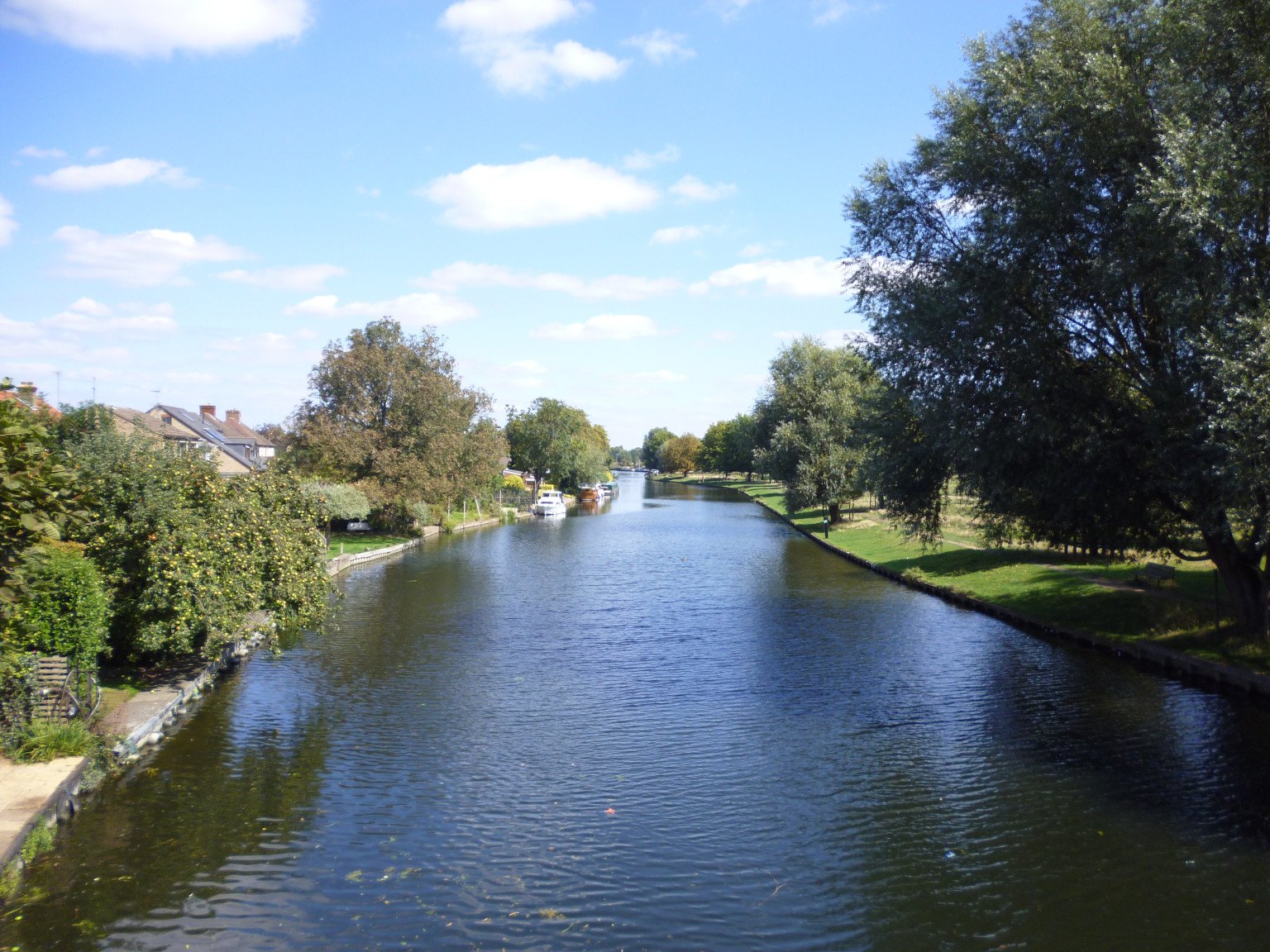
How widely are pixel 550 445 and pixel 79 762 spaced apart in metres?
92.1

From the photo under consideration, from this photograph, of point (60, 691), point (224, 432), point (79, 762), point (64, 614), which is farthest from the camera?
point (224, 432)

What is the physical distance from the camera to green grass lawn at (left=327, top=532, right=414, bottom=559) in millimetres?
47312

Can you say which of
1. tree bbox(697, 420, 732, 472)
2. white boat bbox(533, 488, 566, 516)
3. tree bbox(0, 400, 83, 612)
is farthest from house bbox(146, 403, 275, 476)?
tree bbox(697, 420, 732, 472)

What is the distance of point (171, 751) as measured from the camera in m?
16.2

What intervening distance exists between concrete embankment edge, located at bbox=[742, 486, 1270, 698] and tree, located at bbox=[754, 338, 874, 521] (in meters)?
23.1

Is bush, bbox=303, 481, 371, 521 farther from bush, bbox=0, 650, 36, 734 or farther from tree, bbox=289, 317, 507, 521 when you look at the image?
bush, bbox=0, 650, 36, 734

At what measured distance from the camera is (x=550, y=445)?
105438 mm

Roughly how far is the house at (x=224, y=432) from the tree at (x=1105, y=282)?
45261 millimetres

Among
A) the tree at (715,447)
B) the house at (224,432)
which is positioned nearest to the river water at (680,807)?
the house at (224,432)

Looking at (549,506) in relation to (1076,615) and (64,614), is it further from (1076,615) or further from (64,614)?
(64,614)

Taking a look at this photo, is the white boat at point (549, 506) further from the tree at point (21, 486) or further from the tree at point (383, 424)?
the tree at point (21, 486)

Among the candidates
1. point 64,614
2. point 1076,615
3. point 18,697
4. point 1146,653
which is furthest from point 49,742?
point 1076,615

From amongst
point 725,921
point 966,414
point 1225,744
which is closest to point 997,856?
point 725,921

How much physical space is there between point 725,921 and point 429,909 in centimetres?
338
